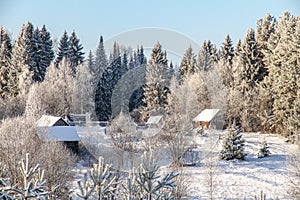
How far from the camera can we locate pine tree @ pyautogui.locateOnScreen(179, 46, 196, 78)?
41750mm

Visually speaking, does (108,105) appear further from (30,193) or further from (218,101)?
(30,193)

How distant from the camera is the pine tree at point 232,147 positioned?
20500 mm

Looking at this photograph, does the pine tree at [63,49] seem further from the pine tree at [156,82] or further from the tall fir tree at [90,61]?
the pine tree at [156,82]

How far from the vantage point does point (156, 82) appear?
36688mm

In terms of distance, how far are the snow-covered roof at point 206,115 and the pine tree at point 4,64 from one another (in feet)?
58.9

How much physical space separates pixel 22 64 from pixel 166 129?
19.9 m

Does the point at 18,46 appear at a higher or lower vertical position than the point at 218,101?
higher

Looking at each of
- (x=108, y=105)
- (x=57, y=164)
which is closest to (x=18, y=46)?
(x=108, y=105)

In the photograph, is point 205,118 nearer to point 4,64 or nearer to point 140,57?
point 4,64

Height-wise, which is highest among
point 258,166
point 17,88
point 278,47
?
point 278,47

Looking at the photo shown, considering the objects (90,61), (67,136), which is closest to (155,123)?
(67,136)

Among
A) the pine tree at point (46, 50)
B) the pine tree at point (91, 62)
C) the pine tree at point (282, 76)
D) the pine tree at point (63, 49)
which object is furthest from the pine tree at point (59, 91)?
the pine tree at point (282, 76)

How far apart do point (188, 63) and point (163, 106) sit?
34.6ft

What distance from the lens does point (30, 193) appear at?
4.27 m
